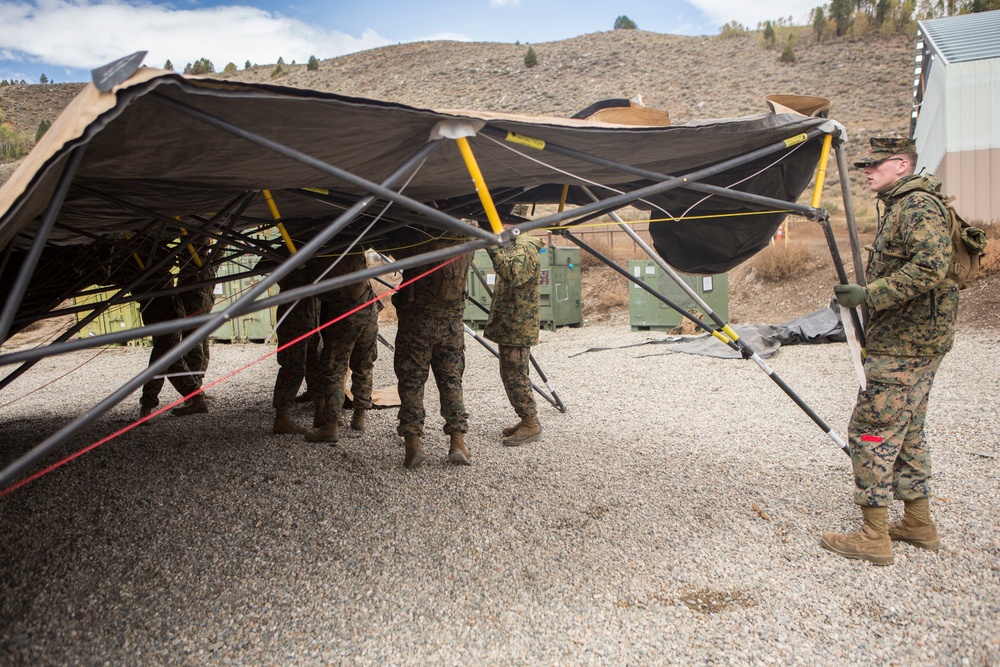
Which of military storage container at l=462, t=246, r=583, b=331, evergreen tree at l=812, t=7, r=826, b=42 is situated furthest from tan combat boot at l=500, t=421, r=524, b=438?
evergreen tree at l=812, t=7, r=826, b=42

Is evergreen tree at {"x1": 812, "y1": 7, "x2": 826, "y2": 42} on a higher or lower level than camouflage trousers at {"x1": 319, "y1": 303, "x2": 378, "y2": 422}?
higher

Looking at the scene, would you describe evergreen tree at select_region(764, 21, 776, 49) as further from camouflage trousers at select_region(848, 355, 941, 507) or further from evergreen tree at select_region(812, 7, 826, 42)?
camouflage trousers at select_region(848, 355, 941, 507)

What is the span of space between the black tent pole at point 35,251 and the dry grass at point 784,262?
17.3 metres

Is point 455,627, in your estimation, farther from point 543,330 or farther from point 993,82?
point 993,82

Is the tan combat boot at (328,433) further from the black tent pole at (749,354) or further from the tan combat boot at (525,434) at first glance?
the black tent pole at (749,354)

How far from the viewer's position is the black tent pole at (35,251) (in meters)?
1.87

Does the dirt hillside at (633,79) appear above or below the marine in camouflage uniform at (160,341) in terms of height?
above

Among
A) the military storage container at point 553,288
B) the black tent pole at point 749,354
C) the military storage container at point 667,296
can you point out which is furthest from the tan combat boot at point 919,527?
the military storage container at point 553,288

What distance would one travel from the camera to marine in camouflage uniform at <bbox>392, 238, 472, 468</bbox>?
16.4 feet

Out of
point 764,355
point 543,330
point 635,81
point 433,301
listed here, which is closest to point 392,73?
point 635,81

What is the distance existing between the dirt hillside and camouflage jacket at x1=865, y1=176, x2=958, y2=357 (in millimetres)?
14876

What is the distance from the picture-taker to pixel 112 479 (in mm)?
4902

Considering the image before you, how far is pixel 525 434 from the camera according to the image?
586 cm

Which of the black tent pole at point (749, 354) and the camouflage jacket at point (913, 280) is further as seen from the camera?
the black tent pole at point (749, 354)
